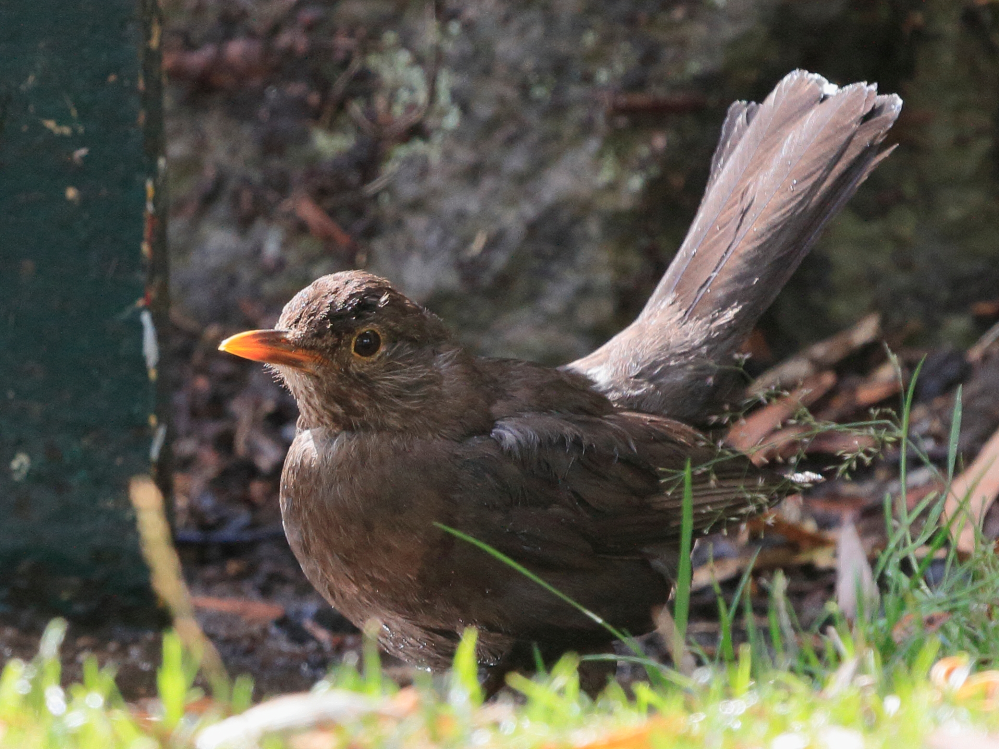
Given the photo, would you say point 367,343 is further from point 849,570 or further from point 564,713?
point 849,570

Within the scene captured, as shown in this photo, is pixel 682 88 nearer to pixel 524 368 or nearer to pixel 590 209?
pixel 590 209

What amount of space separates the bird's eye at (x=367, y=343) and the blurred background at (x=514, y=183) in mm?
1661

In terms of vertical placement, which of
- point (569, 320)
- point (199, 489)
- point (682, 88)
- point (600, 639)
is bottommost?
point (600, 639)

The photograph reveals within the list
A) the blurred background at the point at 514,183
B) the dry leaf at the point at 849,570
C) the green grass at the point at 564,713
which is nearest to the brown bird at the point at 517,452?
the dry leaf at the point at 849,570

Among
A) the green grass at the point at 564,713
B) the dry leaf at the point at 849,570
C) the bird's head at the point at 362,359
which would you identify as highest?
the bird's head at the point at 362,359

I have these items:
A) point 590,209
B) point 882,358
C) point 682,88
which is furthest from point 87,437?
point 882,358

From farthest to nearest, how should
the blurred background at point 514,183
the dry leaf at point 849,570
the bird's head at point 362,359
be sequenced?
the blurred background at point 514,183, the dry leaf at point 849,570, the bird's head at point 362,359

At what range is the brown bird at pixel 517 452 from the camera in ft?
11.3

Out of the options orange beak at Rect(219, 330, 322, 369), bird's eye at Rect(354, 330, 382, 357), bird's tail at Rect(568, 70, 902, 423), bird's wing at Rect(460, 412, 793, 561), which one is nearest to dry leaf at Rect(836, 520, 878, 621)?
bird's wing at Rect(460, 412, 793, 561)

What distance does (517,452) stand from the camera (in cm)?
364

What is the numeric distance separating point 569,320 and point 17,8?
2.70m

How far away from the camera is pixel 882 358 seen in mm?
5688

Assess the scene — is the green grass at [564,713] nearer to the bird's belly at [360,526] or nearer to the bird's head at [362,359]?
the bird's belly at [360,526]

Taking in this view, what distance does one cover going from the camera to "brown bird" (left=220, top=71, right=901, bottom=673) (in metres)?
3.45
